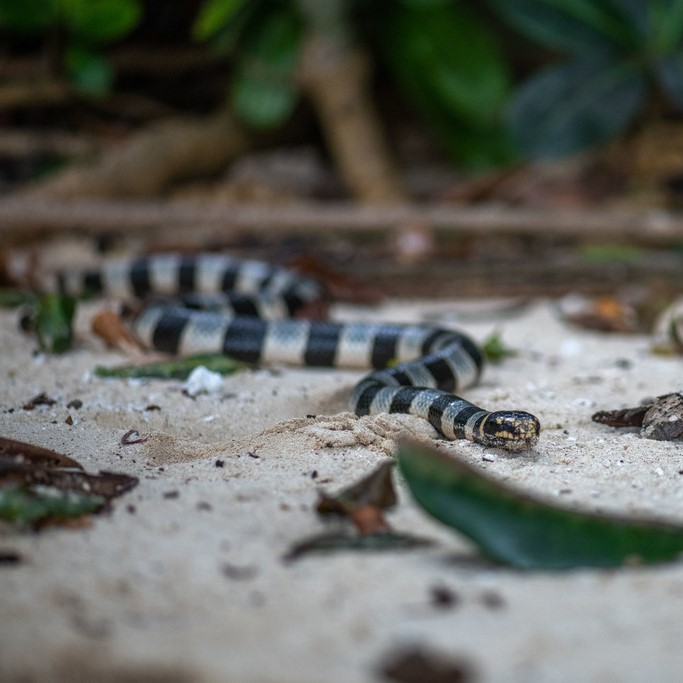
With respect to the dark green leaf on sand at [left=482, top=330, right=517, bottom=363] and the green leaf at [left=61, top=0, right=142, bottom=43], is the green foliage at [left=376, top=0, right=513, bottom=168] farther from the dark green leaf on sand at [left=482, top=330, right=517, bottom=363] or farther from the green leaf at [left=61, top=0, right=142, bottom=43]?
the dark green leaf on sand at [left=482, top=330, right=517, bottom=363]

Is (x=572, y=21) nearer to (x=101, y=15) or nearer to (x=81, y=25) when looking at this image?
(x=101, y=15)

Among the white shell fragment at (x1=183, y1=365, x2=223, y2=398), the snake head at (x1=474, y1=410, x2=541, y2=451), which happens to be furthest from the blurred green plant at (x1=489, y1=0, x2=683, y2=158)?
the snake head at (x1=474, y1=410, x2=541, y2=451)

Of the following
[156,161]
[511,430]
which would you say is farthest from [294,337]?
[156,161]

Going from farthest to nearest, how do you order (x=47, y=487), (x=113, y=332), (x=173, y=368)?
(x=113, y=332), (x=173, y=368), (x=47, y=487)

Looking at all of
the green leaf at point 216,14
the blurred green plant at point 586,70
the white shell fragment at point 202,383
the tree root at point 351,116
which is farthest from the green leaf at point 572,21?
the white shell fragment at point 202,383

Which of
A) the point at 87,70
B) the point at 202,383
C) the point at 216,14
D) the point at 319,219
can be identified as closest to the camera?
the point at 202,383

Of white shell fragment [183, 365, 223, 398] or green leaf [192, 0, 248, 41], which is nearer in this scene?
white shell fragment [183, 365, 223, 398]
